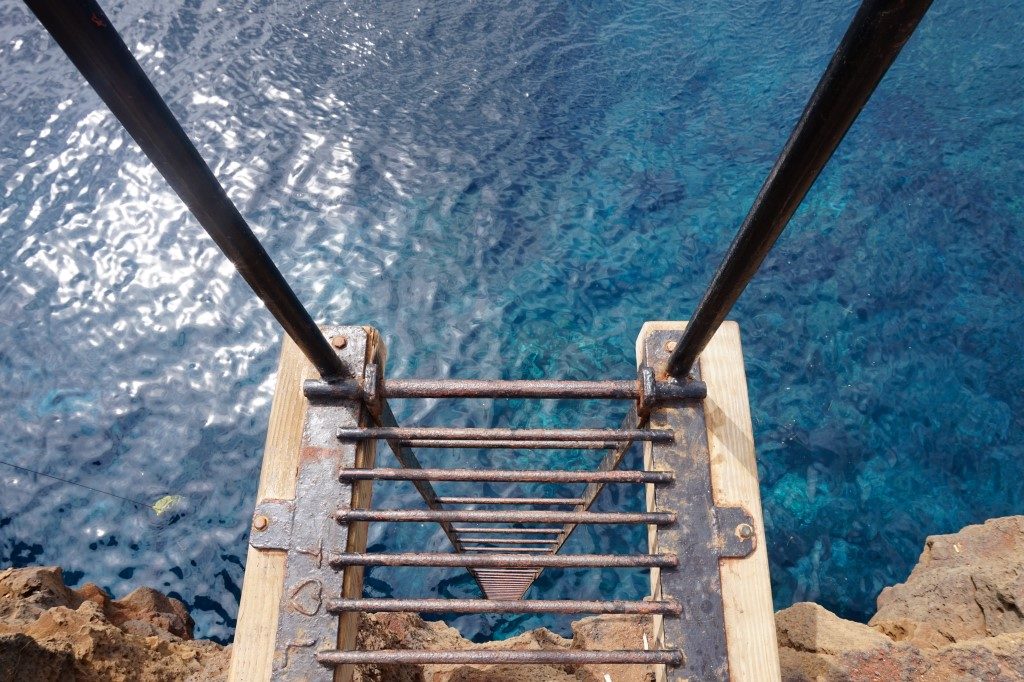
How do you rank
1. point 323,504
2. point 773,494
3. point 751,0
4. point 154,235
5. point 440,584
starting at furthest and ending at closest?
point 751,0, point 154,235, point 773,494, point 440,584, point 323,504

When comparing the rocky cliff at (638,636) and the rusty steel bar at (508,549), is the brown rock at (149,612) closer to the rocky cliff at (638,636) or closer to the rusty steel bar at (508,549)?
the rocky cliff at (638,636)

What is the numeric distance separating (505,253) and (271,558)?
5028 millimetres

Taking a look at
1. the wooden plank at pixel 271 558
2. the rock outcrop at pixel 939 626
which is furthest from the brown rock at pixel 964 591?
the wooden plank at pixel 271 558

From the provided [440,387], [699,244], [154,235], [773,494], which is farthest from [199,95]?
[773,494]

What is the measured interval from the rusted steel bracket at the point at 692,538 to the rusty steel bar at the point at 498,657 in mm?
61

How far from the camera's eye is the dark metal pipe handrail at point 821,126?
0.93 m

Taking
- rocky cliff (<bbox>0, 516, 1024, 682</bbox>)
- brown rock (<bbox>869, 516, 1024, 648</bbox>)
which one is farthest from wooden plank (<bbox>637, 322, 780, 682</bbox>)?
brown rock (<bbox>869, 516, 1024, 648</bbox>)

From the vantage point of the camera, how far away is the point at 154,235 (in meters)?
6.55

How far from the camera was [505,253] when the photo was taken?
6.53 meters

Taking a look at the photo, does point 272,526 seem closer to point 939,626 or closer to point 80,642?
point 80,642

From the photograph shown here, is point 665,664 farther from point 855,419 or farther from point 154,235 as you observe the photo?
point 154,235

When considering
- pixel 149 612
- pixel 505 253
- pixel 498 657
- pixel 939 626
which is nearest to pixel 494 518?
pixel 498 657

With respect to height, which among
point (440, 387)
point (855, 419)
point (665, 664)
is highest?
point (855, 419)

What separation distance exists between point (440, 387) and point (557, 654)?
87cm
